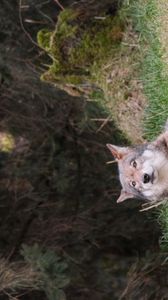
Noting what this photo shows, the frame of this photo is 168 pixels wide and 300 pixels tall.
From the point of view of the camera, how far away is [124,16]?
15.9 feet

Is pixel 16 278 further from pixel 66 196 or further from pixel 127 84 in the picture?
pixel 127 84

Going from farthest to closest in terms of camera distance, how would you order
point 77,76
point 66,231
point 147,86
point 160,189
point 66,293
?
point 66,231
point 66,293
point 77,76
point 147,86
point 160,189

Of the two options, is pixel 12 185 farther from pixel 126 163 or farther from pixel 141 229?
pixel 126 163

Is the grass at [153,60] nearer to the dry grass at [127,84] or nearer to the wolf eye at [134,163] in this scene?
the dry grass at [127,84]

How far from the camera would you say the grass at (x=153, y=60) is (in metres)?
4.54

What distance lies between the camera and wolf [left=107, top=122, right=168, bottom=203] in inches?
146

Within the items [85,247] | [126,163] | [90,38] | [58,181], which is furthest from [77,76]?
[85,247]

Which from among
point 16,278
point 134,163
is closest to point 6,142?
point 16,278

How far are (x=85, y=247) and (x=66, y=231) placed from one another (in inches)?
12.8

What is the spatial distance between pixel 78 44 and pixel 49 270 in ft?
6.92

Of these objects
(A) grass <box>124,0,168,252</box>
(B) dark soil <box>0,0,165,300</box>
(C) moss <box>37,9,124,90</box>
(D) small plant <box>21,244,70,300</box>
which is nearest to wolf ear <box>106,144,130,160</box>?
(A) grass <box>124,0,168,252</box>

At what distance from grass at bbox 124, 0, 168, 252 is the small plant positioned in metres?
1.32

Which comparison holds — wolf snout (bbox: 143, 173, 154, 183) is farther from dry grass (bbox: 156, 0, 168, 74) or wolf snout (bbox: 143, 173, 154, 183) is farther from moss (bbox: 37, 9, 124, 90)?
moss (bbox: 37, 9, 124, 90)

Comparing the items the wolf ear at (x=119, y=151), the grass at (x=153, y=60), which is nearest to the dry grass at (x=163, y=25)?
the grass at (x=153, y=60)
